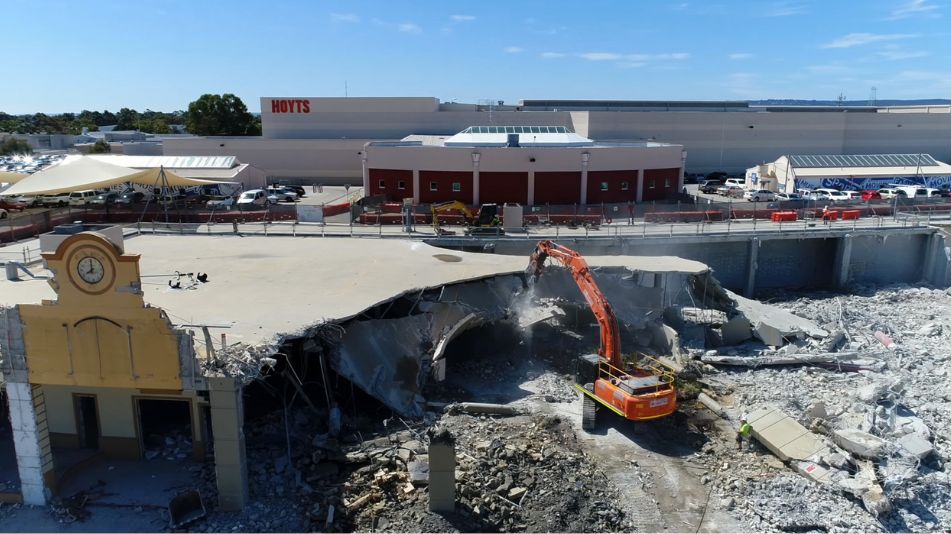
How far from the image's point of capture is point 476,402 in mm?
17281

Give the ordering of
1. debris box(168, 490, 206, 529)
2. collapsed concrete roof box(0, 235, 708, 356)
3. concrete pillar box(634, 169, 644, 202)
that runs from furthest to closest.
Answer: concrete pillar box(634, 169, 644, 202) → collapsed concrete roof box(0, 235, 708, 356) → debris box(168, 490, 206, 529)

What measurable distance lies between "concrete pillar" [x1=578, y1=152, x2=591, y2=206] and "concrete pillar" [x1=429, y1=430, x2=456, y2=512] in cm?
2689

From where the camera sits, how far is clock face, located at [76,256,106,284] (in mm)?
12023

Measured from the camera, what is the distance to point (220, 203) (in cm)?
3772

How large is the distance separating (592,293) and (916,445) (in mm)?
7841

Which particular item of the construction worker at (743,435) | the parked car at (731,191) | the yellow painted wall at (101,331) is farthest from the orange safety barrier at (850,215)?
the yellow painted wall at (101,331)

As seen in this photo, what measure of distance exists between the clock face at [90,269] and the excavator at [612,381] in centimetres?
1049

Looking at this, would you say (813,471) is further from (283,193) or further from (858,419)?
(283,193)

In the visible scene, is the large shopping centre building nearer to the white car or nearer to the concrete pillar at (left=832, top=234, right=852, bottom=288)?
the concrete pillar at (left=832, top=234, right=852, bottom=288)

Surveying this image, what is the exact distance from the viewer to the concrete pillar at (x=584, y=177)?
36.8 metres

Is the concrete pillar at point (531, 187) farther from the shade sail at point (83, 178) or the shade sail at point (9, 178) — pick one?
the shade sail at point (9, 178)

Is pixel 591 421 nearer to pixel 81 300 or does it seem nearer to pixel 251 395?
pixel 251 395

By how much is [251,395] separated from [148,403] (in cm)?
227

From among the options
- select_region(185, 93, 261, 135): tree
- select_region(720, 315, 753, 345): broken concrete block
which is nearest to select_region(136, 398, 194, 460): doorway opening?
select_region(720, 315, 753, 345): broken concrete block
